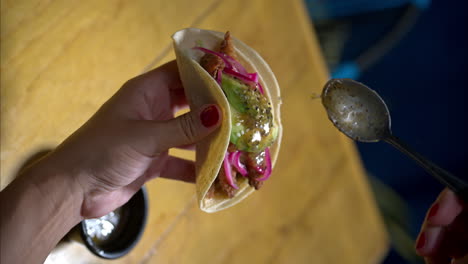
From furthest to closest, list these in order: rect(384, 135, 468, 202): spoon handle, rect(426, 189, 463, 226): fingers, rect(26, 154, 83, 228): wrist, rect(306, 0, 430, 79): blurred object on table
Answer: rect(306, 0, 430, 79): blurred object on table < rect(426, 189, 463, 226): fingers < rect(384, 135, 468, 202): spoon handle < rect(26, 154, 83, 228): wrist

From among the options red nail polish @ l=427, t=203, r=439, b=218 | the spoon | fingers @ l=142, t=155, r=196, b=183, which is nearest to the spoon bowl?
the spoon

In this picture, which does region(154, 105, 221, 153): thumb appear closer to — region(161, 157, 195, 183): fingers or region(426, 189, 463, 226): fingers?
region(161, 157, 195, 183): fingers

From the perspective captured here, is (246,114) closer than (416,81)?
Yes

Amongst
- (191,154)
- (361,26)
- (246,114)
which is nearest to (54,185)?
(246,114)

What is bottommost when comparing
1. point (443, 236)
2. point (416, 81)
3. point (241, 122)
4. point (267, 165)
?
point (416, 81)

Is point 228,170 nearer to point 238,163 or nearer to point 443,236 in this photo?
point 238,163

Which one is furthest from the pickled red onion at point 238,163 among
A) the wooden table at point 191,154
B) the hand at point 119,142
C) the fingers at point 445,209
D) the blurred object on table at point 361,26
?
the blurred object on table at point 361,26
